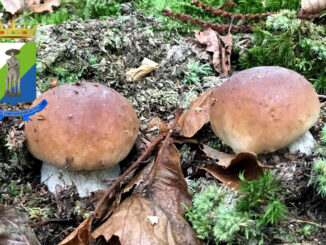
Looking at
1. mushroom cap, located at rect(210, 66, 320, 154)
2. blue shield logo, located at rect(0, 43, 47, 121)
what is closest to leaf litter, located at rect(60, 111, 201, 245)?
mushroom cap, located at rect(210, 66, 320, 154)

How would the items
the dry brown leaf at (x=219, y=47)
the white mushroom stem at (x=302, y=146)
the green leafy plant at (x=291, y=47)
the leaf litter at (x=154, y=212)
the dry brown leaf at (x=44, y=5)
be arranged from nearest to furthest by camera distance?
the leaf litter at (x=154, y=212)
the white mushroom stem at (x=302, y=146)
the green leafy plant at (x=291, y=47)
the dry brown leaf at (x=219, y=47)
the dry brown leaf at (x=44, y=5)

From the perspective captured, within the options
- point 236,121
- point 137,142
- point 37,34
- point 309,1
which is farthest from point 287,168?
point 37,34

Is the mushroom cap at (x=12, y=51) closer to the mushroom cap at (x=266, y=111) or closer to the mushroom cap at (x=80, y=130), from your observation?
the mushroom cap at (x=80, y=130)

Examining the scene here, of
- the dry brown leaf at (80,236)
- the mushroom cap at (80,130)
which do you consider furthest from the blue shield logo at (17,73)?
the dry brown leaf at (80,236)

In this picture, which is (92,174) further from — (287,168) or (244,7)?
(244,7)

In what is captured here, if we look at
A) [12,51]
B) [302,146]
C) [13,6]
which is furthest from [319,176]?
[13,6]

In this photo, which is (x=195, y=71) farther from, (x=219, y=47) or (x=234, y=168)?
(x=234, y=168)
